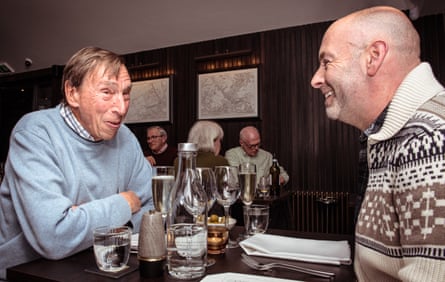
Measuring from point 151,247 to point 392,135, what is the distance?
649 millimetres

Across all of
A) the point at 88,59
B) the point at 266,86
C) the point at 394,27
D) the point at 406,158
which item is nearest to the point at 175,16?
the point at 266,86

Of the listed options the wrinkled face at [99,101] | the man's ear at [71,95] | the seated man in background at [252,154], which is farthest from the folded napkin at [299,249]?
the seated man in background at [252,154]

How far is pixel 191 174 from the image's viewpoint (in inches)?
38.6

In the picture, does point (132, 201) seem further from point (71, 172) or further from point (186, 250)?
point (186, 250)

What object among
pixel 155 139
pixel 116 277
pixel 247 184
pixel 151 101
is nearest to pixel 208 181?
pixel 247 184

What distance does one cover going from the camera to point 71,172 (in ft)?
3.97

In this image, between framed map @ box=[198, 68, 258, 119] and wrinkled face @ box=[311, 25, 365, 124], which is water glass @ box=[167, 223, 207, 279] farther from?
framed map @ box=[198, 68, 258, 119]

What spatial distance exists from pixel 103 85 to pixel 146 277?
767 millimetres

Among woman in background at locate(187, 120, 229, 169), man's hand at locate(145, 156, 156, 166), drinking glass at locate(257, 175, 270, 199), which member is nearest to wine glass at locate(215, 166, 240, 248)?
woman in background at locate(187, 120, 229, 169)

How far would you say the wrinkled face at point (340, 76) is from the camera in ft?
3.35

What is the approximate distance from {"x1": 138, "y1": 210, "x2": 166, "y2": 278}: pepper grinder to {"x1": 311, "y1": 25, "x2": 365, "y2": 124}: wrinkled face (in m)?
0.67

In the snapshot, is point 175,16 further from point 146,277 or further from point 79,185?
point 146,277

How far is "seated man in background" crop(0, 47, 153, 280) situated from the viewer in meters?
1.03

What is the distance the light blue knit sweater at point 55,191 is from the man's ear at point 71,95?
0.24 ft
